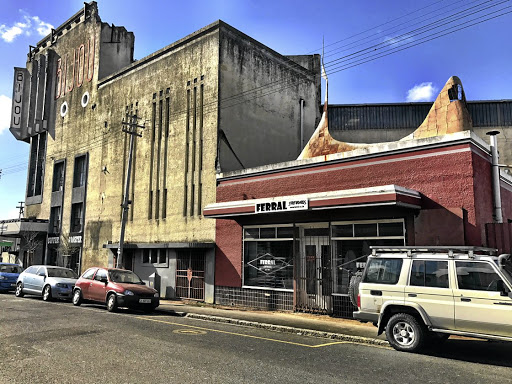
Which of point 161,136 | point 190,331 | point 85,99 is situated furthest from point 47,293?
point 85,99

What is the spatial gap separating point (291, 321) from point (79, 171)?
71.4 feet

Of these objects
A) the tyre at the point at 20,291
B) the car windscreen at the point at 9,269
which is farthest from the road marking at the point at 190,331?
the car windscreen at the point at 9,269

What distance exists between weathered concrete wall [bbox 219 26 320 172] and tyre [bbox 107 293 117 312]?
721cm

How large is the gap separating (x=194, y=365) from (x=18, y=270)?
19.3m

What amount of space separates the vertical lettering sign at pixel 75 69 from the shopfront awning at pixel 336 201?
19900 mm

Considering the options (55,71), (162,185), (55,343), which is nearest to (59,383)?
(55,343)

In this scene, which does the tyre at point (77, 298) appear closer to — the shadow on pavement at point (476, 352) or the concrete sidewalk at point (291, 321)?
the concrete sidewalk at point (291, 321)

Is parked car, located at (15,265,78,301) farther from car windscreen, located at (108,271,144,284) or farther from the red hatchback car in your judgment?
car windscreen, located at (108,271,144,284)

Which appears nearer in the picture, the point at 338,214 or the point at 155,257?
the point at 338,214

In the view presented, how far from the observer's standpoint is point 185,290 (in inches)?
741

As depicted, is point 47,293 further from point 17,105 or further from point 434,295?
point 17,105

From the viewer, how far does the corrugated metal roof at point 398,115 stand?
25641mm

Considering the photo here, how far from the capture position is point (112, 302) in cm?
1417

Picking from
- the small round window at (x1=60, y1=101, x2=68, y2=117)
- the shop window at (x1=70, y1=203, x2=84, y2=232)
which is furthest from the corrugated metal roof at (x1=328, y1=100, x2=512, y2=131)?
the small round window at (x1=60, y1=101, x2=68, y2=117)
